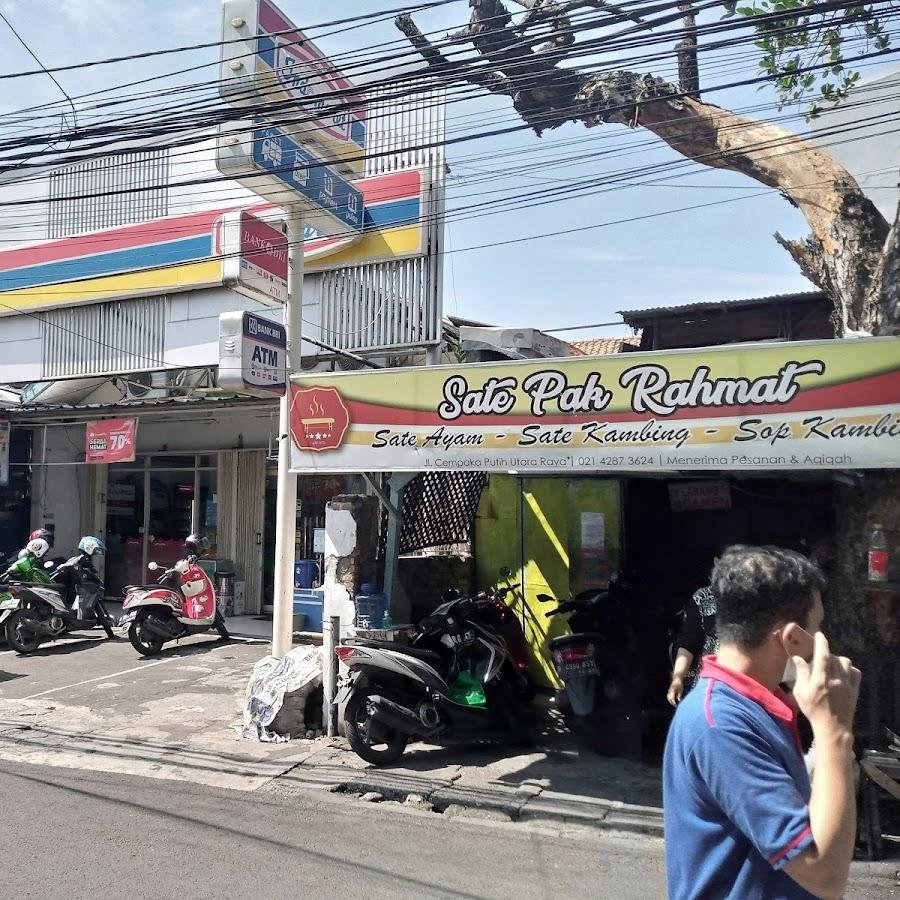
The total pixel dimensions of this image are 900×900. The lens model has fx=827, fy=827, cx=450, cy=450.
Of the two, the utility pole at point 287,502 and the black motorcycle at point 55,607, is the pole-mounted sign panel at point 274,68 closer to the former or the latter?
the utility pole at point 287,502

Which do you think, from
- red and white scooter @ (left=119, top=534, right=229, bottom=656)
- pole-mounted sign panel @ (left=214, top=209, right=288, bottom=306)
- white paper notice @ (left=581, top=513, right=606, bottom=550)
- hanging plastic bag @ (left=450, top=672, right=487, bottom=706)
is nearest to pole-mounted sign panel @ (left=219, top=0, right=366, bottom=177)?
pole-mounted sign panel @ (left=214, top=209, right=288, bottom=306)

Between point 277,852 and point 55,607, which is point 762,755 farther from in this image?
point 55,607

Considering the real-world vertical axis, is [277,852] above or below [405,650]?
below

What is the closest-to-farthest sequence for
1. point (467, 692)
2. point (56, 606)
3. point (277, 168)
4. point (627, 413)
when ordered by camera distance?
point (627, 413)
point (467, 692)
point (277, 168)
point (56, 606)

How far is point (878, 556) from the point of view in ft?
18.4

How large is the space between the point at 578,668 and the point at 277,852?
276cm

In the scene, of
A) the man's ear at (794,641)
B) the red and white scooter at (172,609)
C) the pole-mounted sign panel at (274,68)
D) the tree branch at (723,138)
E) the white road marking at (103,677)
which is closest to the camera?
the man's ear at (794,641)

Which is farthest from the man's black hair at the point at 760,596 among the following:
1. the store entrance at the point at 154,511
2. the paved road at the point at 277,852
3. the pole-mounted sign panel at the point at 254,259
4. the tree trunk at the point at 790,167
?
the store entrance at the point at 154,511

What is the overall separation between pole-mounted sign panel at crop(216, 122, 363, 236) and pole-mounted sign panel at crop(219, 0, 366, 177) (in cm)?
26

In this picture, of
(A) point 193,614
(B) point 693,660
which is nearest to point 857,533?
(B) point 693,660

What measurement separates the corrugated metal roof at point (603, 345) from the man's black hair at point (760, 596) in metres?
14.4

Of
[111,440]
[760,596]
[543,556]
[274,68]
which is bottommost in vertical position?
[543,556]

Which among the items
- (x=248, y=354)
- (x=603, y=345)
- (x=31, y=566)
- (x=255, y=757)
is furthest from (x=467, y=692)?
(x=603, y=345)

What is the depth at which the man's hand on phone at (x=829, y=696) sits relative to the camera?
1625 mm
